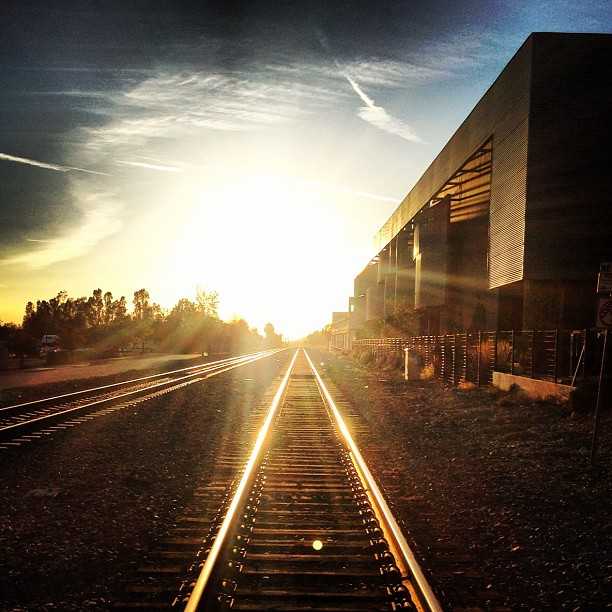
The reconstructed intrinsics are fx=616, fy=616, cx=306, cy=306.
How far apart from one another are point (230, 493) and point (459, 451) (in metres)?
Result: 5.45

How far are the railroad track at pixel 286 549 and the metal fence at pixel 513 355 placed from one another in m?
8.84

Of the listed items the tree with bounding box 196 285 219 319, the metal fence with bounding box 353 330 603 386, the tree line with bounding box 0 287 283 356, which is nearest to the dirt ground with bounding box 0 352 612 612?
the metal fence with bounding box 353 330 603 386

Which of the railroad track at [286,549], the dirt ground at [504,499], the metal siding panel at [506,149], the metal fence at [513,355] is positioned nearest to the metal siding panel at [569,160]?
the metal siding panel at [506,149]

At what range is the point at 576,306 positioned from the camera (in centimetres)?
2600

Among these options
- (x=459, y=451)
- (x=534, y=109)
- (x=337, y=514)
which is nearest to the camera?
(x=337, y=514)

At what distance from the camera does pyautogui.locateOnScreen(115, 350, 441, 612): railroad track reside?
4.40 metres

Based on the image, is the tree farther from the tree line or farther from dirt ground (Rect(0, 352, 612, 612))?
dirt ground (Rect(0, 352, 612, 612))

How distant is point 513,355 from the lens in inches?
758

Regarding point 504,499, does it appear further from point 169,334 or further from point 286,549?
point 169,334

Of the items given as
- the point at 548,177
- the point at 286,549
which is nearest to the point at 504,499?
the point at 286,549

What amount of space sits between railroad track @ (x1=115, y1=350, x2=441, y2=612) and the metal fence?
8838mm

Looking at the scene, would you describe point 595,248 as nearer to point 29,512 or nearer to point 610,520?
point 610,520

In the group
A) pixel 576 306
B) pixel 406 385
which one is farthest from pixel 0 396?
pixel 576 306

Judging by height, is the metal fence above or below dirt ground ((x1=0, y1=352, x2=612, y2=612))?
above
